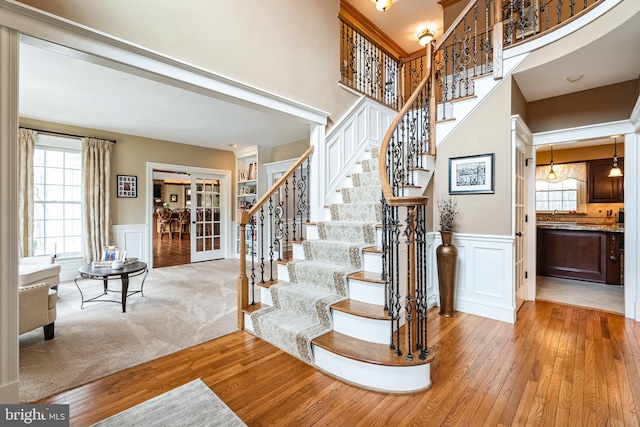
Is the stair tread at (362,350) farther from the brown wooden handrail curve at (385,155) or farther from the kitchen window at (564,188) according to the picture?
the kitchen window at (564,188)

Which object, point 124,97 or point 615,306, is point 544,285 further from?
point 124,97

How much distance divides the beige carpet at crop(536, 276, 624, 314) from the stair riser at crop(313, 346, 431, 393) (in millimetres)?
3132

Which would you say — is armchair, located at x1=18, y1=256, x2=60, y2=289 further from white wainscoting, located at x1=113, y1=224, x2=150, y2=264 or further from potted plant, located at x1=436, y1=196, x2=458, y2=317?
potted plant, located at x1=436, y1=196, x2=458, y2=317

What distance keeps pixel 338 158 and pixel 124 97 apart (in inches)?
119

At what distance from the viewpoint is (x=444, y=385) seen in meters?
2.02

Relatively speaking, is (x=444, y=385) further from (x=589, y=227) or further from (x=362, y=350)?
(x=589, y=227)

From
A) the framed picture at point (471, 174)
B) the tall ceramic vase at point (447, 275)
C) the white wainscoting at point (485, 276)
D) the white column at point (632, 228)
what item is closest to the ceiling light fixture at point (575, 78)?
the white column at point (632, 228)

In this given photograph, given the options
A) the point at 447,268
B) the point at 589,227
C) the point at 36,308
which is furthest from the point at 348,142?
the point at 589,227

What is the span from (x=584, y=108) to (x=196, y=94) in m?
4.95

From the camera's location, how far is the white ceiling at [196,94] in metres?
2.89

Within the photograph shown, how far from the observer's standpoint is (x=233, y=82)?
2891 mm

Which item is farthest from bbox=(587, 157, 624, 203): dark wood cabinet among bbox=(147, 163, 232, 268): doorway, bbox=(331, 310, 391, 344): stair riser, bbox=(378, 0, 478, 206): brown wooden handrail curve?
bbox=(147, 163, 232, 268): doorway

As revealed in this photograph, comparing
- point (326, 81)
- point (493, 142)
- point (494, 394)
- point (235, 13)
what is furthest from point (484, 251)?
point (235, 13)

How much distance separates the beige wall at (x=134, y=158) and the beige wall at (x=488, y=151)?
5.52 meters
